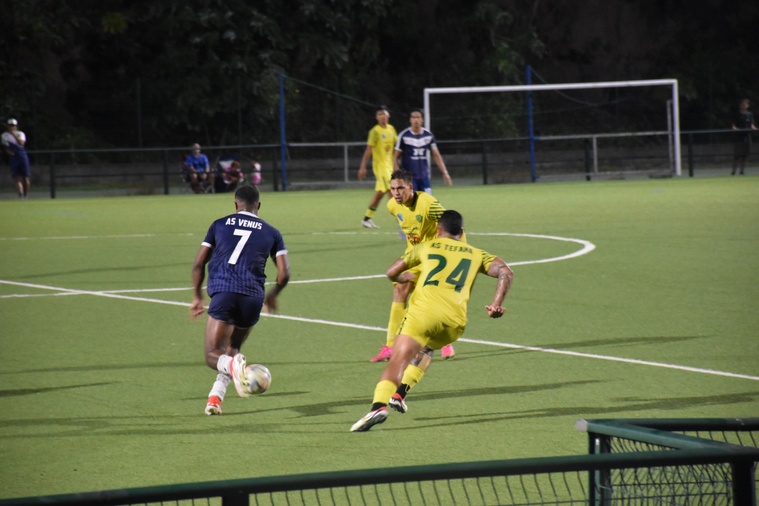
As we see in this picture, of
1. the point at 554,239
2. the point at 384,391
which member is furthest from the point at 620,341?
the point at 554,239

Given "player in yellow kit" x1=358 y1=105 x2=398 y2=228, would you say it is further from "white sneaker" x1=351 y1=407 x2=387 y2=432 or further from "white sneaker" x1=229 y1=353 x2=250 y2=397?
"white sneaker" x1=351 y1=407 x2=387 y2=432

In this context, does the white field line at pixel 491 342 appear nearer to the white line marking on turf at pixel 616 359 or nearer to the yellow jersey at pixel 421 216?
the white line marking on turf at pixel 616 359

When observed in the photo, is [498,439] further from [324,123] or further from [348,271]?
[324,123]

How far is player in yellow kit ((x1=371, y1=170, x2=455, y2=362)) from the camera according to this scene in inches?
379

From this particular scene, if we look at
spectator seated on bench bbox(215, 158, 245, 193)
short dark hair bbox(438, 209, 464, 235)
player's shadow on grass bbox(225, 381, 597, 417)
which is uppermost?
spectator seated on bench bbox(215, 158, 245, 193)

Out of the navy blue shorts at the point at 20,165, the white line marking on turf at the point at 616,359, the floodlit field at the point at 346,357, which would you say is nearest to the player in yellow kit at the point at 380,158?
the floodlit field at the point at 346,357

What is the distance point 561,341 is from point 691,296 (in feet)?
9.86

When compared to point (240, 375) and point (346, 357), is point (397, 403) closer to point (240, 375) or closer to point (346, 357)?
point (240, 375)

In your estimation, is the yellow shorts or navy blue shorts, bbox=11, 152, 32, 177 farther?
navy blue shorts, bbox=11, 152, 32, 177

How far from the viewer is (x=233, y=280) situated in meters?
8.12

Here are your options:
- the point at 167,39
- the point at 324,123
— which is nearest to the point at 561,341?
the point at 324,123

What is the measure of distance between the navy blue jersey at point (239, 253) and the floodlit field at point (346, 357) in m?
0.86

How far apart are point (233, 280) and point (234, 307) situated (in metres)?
0.19

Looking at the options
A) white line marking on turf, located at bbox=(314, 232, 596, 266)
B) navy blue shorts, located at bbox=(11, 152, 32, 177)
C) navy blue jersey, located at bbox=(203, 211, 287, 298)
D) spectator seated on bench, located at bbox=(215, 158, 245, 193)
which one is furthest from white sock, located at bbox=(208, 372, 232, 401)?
spectator seated on bench, located at bbox=(215, 158, 245, 193)
